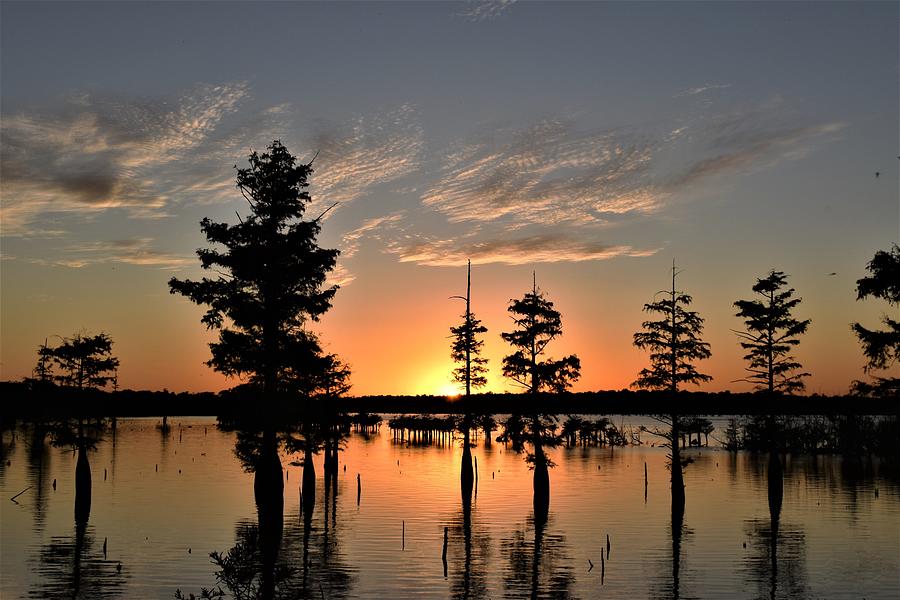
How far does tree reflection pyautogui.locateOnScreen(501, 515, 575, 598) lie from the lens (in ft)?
117

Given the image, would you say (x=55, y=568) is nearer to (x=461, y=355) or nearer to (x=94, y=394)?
(x=94, y=394)

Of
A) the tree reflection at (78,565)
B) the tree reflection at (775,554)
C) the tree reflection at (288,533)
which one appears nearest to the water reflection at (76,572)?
the tree reflection at (78,565)

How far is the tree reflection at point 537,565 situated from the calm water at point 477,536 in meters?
0.17

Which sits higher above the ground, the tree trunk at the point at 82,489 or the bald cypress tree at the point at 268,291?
the bald cypress tree at the point at 268,291

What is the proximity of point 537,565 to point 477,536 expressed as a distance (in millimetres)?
9616

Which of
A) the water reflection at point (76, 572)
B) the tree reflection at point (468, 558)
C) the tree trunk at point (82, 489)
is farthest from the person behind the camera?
the tree trunk at point (82, 489)

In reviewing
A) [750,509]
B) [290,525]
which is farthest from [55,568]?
[750,509]

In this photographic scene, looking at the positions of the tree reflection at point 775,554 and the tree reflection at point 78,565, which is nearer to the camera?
the tree reflection at point 78,565

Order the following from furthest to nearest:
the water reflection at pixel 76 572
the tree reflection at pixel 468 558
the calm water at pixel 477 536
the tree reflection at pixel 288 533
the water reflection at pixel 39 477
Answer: the water reflection at pixel 39 477
the calm water at pixel 477 536
the tree reflection at pixel 468 558
the tree reflection at pixel 288 533
the water reflection at pixel 76 572

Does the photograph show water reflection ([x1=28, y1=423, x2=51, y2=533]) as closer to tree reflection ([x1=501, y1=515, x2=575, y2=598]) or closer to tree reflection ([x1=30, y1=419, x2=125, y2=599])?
tree reflection ([x1=30, y1=419, x2=125, y2=599])

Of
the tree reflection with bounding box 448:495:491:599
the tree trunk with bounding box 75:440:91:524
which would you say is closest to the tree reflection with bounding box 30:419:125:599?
the tree trunk with bounding box 75:440:91:524

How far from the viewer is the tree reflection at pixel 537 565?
35625mm

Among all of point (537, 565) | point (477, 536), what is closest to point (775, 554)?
point (537, 565)

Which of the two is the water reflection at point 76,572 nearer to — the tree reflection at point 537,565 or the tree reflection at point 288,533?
the tree reflection at point 288,533
